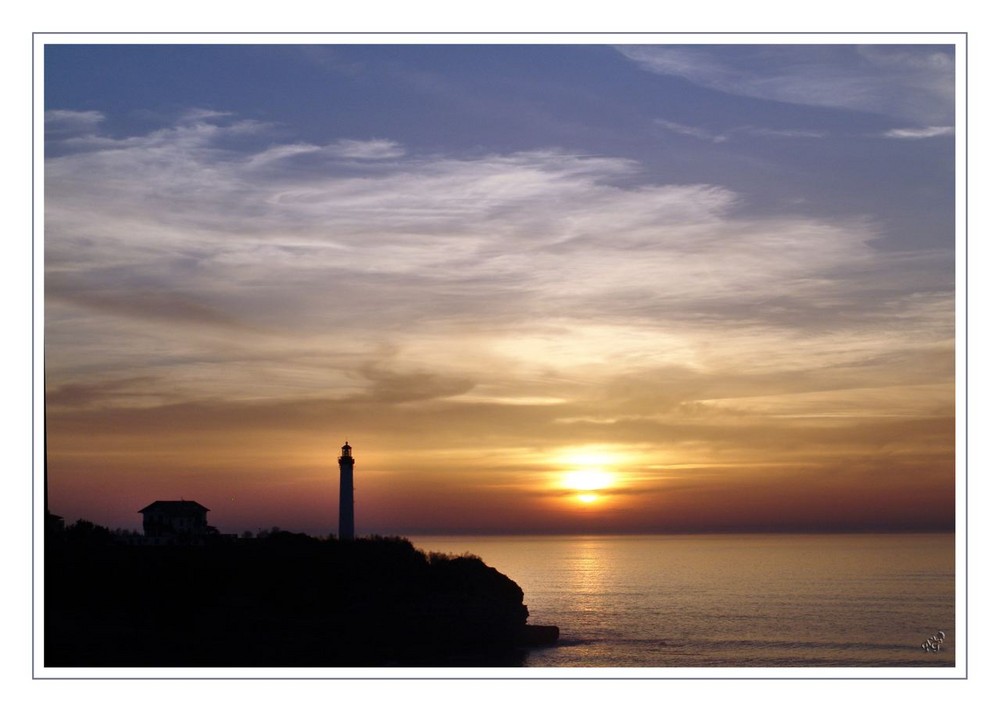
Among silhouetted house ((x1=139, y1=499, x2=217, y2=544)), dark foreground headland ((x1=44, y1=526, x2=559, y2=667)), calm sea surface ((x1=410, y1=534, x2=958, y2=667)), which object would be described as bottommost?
calm sea surface ((x1=410, y1=534, x2=958, y2=667))

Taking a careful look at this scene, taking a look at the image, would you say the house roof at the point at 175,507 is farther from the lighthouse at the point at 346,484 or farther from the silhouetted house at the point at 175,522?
the lighthouse at the point at 346,484

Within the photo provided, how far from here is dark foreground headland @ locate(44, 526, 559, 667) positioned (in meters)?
33.1

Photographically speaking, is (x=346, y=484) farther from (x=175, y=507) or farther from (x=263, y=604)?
(x=263, y=604)

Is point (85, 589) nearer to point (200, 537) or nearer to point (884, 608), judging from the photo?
point (200, 537)

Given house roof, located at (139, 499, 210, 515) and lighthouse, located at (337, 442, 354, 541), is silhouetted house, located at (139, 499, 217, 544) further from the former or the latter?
lighthouse, located at (337, 442, 354, 541)

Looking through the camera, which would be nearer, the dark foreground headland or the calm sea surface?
the dark foreground headland

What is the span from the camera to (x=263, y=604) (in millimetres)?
36125

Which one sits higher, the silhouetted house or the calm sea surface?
the silhouetted house

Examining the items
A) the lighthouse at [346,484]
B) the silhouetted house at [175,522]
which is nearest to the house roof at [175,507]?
the silhouetted house at [175,522]

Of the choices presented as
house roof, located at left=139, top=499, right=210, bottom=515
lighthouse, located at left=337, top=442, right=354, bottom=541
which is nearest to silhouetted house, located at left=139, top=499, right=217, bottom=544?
house roof, located at left=139, top=499, right=210, bottom=515

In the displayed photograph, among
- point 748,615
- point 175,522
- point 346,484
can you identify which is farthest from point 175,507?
point 748,615

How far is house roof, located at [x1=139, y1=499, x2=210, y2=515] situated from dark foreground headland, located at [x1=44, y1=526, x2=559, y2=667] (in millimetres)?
4304
